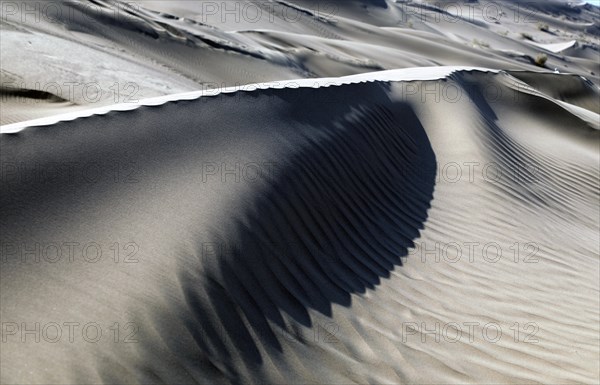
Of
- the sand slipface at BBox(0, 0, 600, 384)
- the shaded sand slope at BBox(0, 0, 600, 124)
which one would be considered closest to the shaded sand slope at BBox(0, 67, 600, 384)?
the sand slipface at BBox(0, 0, 600, 384)

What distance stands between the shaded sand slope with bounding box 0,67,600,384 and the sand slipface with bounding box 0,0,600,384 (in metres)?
0.01

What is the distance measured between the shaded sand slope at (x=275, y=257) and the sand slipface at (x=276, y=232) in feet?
0.04

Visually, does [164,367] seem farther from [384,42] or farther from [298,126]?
[384,42]

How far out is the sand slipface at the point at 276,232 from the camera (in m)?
2.86

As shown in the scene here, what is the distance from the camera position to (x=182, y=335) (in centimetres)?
286

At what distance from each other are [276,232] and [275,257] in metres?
0.26

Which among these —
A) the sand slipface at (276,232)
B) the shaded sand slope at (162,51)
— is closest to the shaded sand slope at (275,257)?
the sand slipface at (276,232)

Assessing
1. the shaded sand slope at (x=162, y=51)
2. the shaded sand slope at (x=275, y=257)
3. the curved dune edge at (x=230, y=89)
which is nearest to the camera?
the shaded sand slope at (x=275, y=257)

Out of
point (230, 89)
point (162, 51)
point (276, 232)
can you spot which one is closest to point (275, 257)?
point (276, 232)

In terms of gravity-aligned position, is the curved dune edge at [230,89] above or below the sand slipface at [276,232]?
above

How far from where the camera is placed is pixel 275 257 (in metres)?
3.81

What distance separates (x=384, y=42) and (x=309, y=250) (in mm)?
17405

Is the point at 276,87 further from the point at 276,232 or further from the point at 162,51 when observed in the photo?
the point at 162,51

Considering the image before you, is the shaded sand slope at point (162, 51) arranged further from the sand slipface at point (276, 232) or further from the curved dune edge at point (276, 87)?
the curved dune edge at point (276, 87)
